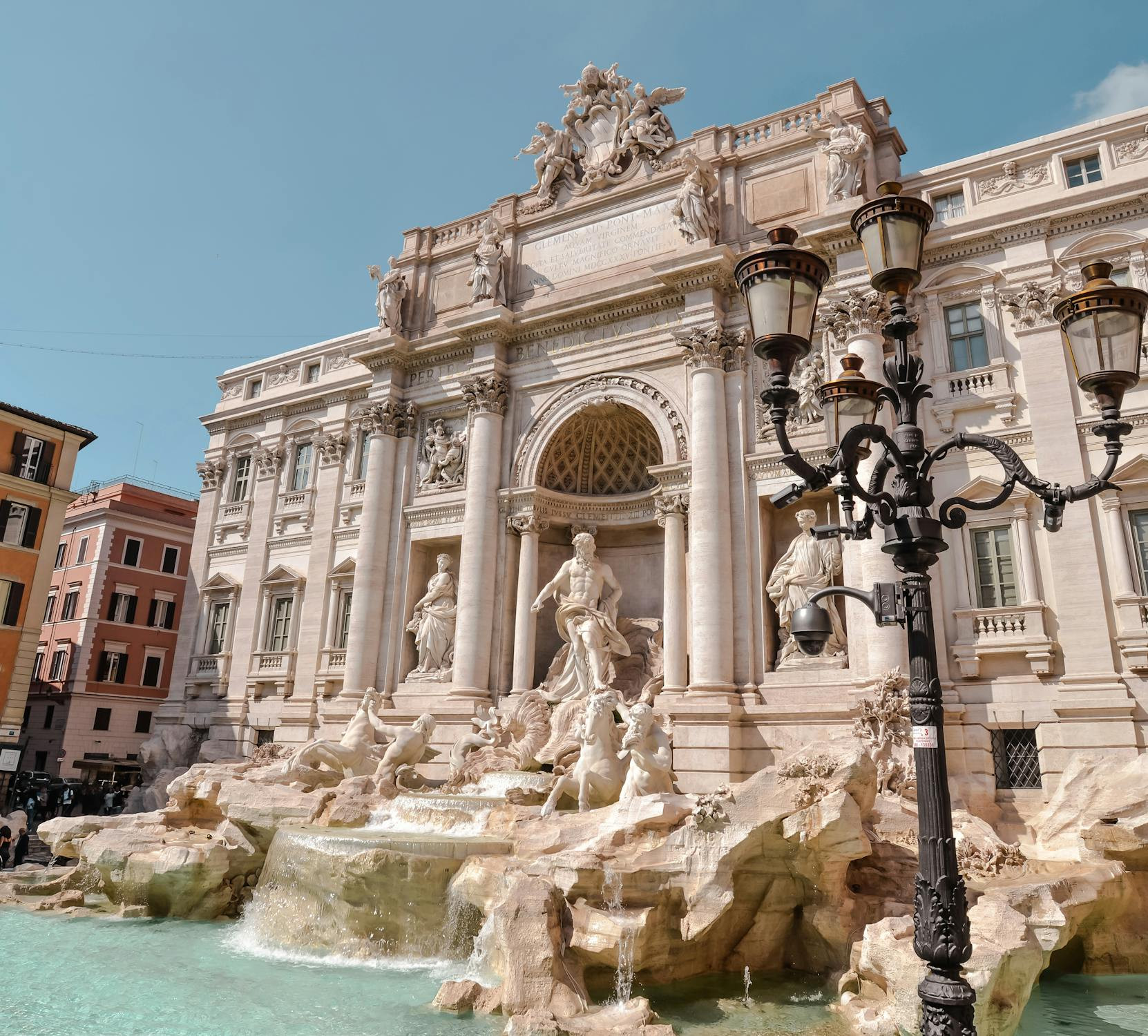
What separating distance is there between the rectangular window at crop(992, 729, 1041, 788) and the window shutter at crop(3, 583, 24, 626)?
25348mm

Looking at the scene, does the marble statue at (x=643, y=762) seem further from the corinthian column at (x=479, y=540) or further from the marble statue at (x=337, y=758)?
the corinthian column at (x=479, y=540)

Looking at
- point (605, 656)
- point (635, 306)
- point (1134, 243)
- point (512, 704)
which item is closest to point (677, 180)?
point (635, 306)

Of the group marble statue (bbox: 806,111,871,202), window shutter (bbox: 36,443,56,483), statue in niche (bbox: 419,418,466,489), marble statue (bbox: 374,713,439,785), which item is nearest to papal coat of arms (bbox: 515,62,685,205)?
marble statue (bbox: 806,111,871,202)

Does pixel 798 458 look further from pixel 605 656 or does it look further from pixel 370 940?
pixel 605 656

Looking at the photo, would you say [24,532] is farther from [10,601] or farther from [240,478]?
[240,478]

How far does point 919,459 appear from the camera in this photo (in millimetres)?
6004

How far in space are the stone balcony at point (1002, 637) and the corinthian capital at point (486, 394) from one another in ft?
36.5

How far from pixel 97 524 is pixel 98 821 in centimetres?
2325

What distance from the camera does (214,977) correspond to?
1022cm

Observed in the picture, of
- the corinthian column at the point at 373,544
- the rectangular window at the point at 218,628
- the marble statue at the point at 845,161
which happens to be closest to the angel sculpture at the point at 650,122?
the marble statue at the point at 845,161

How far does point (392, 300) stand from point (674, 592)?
38.1 ft

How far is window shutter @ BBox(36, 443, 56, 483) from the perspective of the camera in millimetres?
27047

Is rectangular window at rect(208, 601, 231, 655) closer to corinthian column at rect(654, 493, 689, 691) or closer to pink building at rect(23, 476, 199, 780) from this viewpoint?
pink building at rect(23, 476, 199, 780)

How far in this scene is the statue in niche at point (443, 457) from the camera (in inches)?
880
